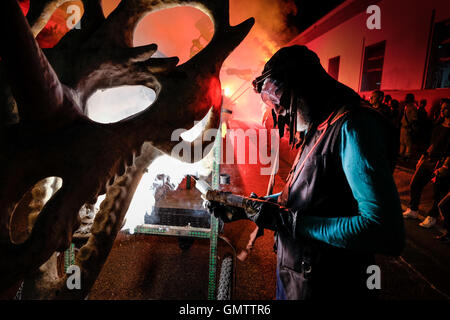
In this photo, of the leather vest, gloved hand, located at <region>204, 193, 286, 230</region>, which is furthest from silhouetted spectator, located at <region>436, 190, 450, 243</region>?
gloved hand, located at <region>204, 193, 286, 230</region>

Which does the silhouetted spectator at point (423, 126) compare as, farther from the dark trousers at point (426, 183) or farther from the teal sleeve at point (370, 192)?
the teal sleeve at point (370, 192)

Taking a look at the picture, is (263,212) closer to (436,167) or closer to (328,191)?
(328,191)

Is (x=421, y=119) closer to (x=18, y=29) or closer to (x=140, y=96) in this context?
(x=140, y=96)

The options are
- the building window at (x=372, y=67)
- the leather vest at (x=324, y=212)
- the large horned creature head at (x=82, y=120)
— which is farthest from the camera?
the building window at (x=372, y=67)

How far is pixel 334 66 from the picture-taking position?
55.8 feet

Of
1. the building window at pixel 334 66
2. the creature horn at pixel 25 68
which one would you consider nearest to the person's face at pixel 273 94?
the creature horn at pixel 25 68

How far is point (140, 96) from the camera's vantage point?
3.27 meters

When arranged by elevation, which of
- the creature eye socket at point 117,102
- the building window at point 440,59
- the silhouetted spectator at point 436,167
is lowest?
the silhouetted spectator at point 436,167

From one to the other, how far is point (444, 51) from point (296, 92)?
11.0 m

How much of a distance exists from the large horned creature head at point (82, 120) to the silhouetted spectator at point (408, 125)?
946 cm

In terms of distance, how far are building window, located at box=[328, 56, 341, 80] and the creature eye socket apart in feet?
53.5

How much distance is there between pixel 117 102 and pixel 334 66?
17681mm

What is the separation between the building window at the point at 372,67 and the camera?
1251 cm

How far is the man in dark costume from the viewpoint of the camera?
120 cm
